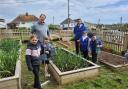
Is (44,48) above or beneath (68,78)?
above

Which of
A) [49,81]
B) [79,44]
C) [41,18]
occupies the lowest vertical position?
[49,81]

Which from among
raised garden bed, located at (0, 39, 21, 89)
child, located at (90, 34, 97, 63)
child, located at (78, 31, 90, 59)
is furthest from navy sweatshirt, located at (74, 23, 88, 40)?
raised garden bed, located at (0, 39, 21, 89)

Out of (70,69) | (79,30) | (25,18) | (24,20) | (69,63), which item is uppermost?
(25,18)

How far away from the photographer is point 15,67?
7.68 meters

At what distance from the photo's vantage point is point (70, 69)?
318 inches

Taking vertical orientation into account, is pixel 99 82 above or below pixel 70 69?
below

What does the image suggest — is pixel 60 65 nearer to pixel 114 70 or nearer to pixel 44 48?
pixel 44 48

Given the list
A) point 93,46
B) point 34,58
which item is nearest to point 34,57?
point 34,58

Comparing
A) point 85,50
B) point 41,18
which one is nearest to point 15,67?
point 41,18

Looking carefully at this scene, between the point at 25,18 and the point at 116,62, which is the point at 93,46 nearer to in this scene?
the point at 116,62

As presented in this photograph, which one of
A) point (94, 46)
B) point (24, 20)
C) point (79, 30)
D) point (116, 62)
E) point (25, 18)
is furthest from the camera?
point (25, 18)

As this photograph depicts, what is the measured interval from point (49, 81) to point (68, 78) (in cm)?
68

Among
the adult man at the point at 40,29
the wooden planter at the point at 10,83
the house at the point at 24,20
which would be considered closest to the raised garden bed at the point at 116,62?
the adult man at the point at 40,29

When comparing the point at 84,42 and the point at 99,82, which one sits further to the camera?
the point at 84,42
